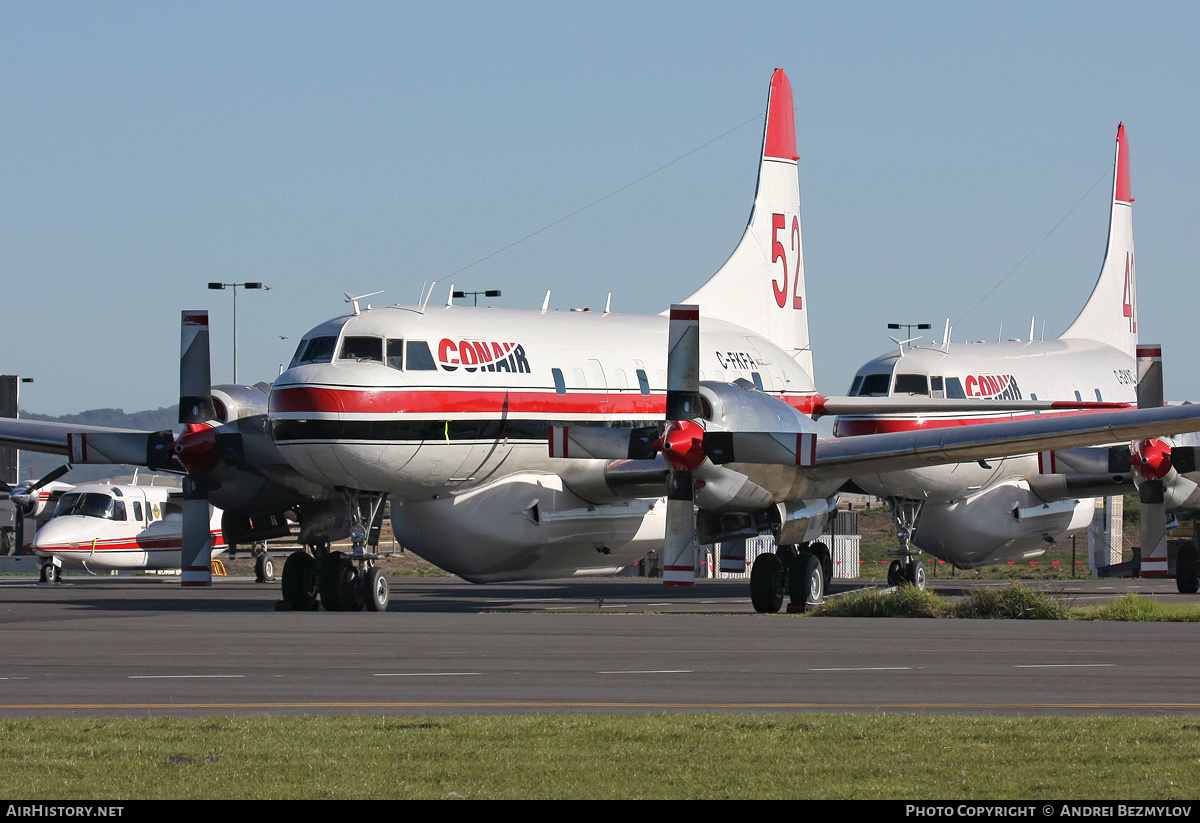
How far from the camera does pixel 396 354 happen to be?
73.7ft

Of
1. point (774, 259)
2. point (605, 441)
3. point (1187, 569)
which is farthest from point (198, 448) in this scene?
point (1187, 569)

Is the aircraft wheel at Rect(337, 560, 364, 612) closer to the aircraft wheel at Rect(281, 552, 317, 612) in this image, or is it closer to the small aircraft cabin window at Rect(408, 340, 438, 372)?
the aircraft wheel at Rect(281, 552, 317, 612)

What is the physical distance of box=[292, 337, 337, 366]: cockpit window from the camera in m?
22.3

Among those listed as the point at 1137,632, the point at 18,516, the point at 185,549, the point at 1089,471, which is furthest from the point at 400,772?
the point at 18,516

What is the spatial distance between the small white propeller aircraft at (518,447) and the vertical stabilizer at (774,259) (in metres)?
3.07

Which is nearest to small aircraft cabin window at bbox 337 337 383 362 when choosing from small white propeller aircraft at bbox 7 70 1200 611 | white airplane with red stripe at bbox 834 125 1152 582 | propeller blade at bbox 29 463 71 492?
small white propeller aircraft at bbox 7 70 1200 611

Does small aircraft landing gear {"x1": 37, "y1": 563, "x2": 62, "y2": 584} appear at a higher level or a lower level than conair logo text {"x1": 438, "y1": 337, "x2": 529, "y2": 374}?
lower

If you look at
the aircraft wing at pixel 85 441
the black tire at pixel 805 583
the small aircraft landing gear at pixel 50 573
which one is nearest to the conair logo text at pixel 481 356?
the black tire at pixel 805 583

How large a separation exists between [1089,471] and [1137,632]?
13.4 m

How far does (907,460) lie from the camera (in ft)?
75.8

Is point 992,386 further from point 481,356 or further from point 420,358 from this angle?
point 420,358

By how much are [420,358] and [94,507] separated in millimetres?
21704

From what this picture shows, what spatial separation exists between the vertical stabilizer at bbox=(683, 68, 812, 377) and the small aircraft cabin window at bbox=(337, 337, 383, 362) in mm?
9406

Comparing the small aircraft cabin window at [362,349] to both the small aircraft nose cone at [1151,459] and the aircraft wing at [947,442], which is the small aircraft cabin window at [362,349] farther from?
the small aircraft nose cone at [1151,459]
